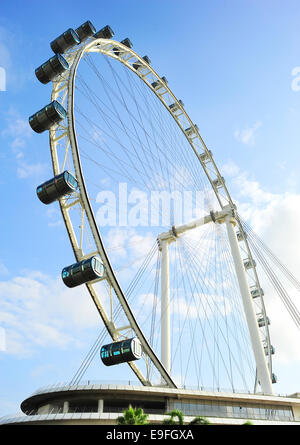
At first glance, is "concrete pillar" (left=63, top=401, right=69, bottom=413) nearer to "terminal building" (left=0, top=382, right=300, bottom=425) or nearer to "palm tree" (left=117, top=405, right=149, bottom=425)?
"terminal building" (left=0, top=382, right=300, bottom=425)

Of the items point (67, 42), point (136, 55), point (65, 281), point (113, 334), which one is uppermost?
point (136, 55)

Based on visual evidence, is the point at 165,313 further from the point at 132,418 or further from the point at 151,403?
the point at 132,418

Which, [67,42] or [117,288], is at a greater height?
[67,42]

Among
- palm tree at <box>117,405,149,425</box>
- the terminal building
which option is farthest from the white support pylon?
palm tree at <box>117,405,149,425</box>

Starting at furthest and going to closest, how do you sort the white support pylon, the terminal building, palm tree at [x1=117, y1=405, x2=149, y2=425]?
1. the white support pylon
2. the terminal building
3. palm tree at [x1=117, y1=405, x2=149, y2=425]

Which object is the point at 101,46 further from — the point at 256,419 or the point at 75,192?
the point at 256,419

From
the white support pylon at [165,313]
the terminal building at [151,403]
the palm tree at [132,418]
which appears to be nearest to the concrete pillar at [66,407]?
the terminal building at [151,403]

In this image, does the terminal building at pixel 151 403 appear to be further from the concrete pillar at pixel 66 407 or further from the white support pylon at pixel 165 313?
the white support pylon at pixel 165 313

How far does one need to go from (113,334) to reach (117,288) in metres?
3.50

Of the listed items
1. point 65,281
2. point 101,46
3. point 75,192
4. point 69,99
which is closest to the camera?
point 65,281

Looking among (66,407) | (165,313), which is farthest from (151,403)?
(165,313)
